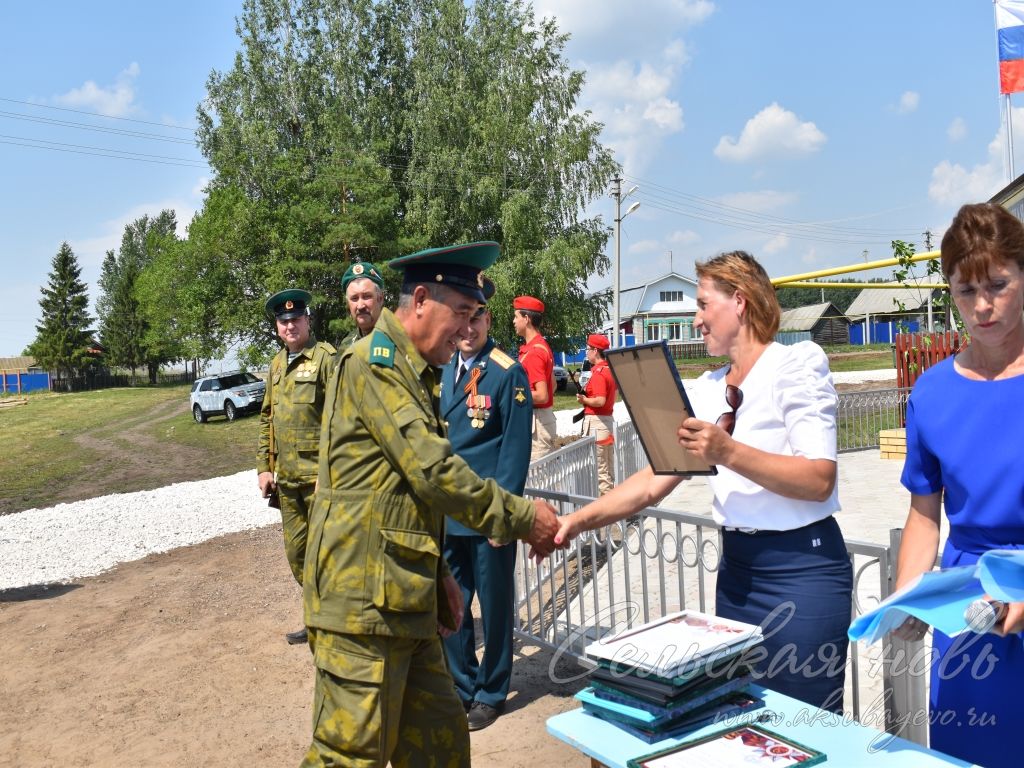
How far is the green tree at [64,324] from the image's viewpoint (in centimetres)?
6850

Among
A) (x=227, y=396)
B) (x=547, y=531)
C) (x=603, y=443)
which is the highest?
(x=547, y=531)

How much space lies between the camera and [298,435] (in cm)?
497

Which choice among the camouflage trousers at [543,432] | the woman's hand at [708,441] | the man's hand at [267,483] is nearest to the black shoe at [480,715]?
the man's hand at [267,483]

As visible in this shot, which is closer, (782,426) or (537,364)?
(782,426)

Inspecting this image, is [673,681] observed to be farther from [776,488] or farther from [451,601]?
[451,601]

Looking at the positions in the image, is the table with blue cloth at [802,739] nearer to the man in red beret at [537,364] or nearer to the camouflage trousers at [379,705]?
the camouflage trousers at [379,705]

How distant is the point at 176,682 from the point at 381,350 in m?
3.55

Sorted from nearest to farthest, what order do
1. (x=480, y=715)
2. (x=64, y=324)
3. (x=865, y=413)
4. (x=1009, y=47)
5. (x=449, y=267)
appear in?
(x=449, y=267), (x=480, y=715), (x=865, y=413), (x=1009, y=47), (x=64, y=324)

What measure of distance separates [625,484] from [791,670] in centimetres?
81

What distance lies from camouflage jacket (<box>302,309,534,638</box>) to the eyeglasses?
715mm

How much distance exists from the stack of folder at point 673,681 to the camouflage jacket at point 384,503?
556 mm

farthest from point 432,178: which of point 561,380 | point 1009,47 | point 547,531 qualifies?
point 547,531

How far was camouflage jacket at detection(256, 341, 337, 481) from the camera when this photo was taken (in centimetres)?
493

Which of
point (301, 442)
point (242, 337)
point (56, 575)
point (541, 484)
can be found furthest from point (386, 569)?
point (242, 337)
